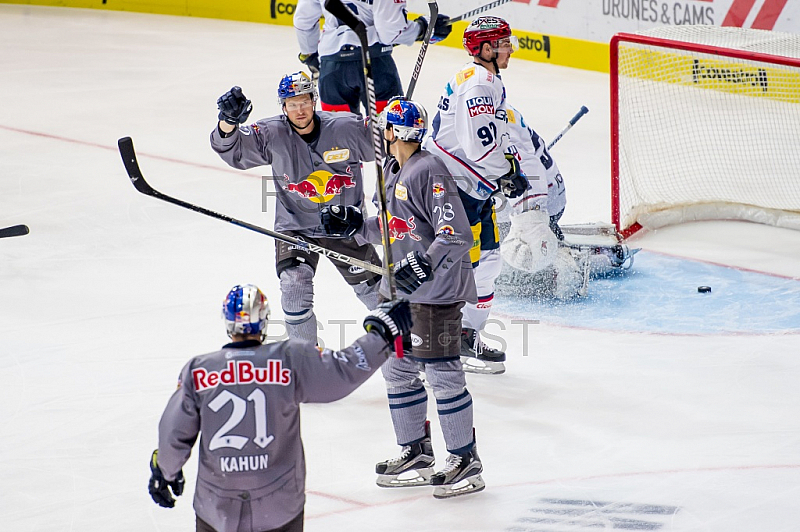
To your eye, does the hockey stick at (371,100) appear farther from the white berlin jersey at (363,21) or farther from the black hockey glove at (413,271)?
the white berlin jersey at (363,21)

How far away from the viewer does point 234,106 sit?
13.9ft

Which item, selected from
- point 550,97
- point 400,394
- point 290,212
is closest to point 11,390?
point 290,212

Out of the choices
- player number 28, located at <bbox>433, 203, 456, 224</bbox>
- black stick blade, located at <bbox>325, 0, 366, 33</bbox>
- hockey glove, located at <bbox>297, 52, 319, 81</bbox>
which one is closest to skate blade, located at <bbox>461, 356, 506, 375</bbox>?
player number 28, located at <bbox>433, 203, 456, 224</bbox>

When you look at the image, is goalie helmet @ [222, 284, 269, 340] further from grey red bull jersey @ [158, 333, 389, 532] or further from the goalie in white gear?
the goalie in white gear

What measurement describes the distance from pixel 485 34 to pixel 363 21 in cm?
146

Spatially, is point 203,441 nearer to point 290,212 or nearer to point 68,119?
point 290,212

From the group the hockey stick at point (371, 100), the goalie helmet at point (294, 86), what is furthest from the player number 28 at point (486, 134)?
the hockey stick at point (371, 100)

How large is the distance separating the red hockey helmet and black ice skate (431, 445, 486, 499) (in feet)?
6.30

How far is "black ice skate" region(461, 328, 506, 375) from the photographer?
484 cm

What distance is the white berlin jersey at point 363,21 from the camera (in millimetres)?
6238

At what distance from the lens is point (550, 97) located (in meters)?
9.52

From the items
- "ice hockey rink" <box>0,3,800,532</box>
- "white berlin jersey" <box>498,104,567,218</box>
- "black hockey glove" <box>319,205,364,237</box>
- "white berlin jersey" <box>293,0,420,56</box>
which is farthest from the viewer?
"white berlin jersey" <box>293,0,420,56</box>

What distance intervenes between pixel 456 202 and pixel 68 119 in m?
6.15

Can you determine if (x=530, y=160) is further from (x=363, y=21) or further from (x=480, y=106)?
(x=363, y=21)
